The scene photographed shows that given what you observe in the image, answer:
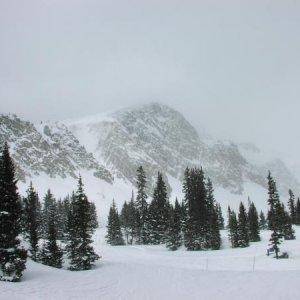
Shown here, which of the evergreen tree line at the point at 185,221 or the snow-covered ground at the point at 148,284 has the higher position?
the evergreen tree line at the point at 185,221

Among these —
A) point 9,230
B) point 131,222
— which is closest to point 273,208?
point 9,230

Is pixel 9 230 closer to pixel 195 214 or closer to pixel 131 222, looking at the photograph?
pixel 195 214

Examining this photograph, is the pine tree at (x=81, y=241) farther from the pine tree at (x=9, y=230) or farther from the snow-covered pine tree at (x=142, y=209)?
the snow-covered pine tree at (x=142, y=209)

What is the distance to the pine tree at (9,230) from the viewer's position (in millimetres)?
31598

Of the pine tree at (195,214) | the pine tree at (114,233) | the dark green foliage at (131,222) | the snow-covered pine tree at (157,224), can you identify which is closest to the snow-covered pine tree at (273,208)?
the pine tree at (195,214)

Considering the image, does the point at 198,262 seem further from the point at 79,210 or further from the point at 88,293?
the point at 88,293

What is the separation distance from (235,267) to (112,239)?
5785 centimetres

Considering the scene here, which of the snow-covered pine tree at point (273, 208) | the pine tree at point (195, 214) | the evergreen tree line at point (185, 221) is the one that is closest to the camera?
the snow-covered pine tree at point (273, 208)

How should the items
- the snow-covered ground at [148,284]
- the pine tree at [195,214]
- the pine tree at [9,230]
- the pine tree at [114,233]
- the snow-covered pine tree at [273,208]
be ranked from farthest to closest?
the pine tree at [114,233], the pine tree at [195,214], the snow-covered pine tree at [273,208], the pine tree at [9,230], the snow-covered ground at [148,284]

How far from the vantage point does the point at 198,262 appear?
5278 centimetres

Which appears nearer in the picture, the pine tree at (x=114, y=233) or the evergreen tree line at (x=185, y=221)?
the evergreen tree line at (x=185, y=221)

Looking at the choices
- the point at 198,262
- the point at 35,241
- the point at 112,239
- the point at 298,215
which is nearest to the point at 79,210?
the point at 35,241

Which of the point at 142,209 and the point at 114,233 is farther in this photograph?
the point at 114,233

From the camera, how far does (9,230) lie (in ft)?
109
